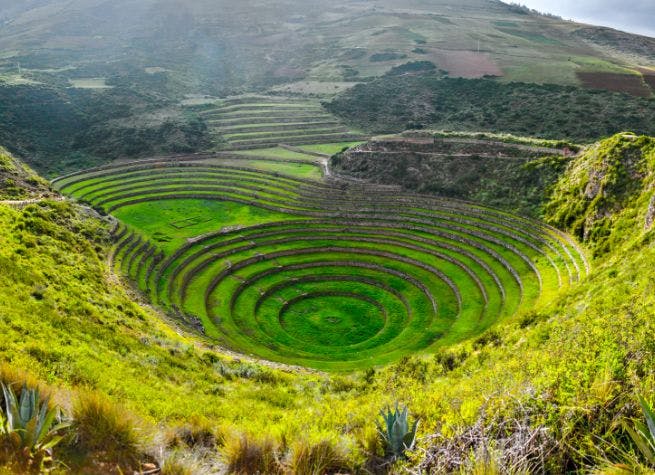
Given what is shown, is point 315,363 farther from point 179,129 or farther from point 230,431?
point 179,129

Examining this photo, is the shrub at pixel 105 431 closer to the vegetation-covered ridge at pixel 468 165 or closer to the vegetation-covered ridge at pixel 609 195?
the vegetation-covered ridge at pixel 609 195

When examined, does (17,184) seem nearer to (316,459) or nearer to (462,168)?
(316,459)

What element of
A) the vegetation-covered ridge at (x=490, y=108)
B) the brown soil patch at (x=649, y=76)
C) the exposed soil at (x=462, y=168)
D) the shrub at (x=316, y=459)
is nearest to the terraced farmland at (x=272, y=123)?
the vegetation-covered ridge at (x=490, y=108)

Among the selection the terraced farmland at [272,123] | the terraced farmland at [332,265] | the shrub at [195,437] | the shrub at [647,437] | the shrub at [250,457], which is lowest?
the terraced farmland at [332,265]

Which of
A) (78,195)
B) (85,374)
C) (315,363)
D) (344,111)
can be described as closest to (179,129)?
(78,195)

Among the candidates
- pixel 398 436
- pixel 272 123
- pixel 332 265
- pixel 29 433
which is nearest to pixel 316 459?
pixel 398 436

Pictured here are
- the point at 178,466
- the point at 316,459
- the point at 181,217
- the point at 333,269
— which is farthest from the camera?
the point at 181,217
